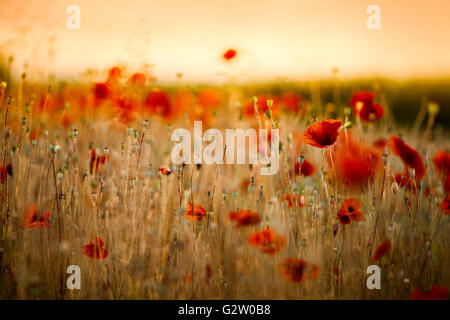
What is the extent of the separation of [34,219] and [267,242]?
73 cm

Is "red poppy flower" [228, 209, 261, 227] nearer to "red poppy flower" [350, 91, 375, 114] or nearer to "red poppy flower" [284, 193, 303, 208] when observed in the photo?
"red poppy flower" [284, 193, 303, 208]

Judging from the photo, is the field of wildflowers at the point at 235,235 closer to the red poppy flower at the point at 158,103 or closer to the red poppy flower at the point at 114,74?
the red poppy flower at the point at 114,74

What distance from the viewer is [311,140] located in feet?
4.12

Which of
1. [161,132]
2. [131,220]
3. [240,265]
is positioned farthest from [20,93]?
[240,265]

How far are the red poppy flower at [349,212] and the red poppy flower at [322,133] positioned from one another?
8.2 inches

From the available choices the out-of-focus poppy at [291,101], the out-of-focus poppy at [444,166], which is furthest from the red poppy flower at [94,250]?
the out-of-focus poppy at [291,101]

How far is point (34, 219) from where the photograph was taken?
4.33 feet

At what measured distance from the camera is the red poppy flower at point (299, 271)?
1129 mm

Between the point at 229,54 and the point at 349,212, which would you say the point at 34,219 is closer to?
the point at 349,212

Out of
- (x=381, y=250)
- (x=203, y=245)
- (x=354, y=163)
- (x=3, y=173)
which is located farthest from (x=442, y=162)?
(x=3, y=173)

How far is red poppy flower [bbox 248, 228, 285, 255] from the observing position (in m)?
1.15

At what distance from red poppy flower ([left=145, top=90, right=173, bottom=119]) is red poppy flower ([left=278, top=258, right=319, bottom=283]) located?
1195 millimetres

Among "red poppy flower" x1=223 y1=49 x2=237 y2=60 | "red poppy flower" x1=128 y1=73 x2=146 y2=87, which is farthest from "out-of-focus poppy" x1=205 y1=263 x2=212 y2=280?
"red poppy flower" x1=223 y1=49 x2=237 y2=60
